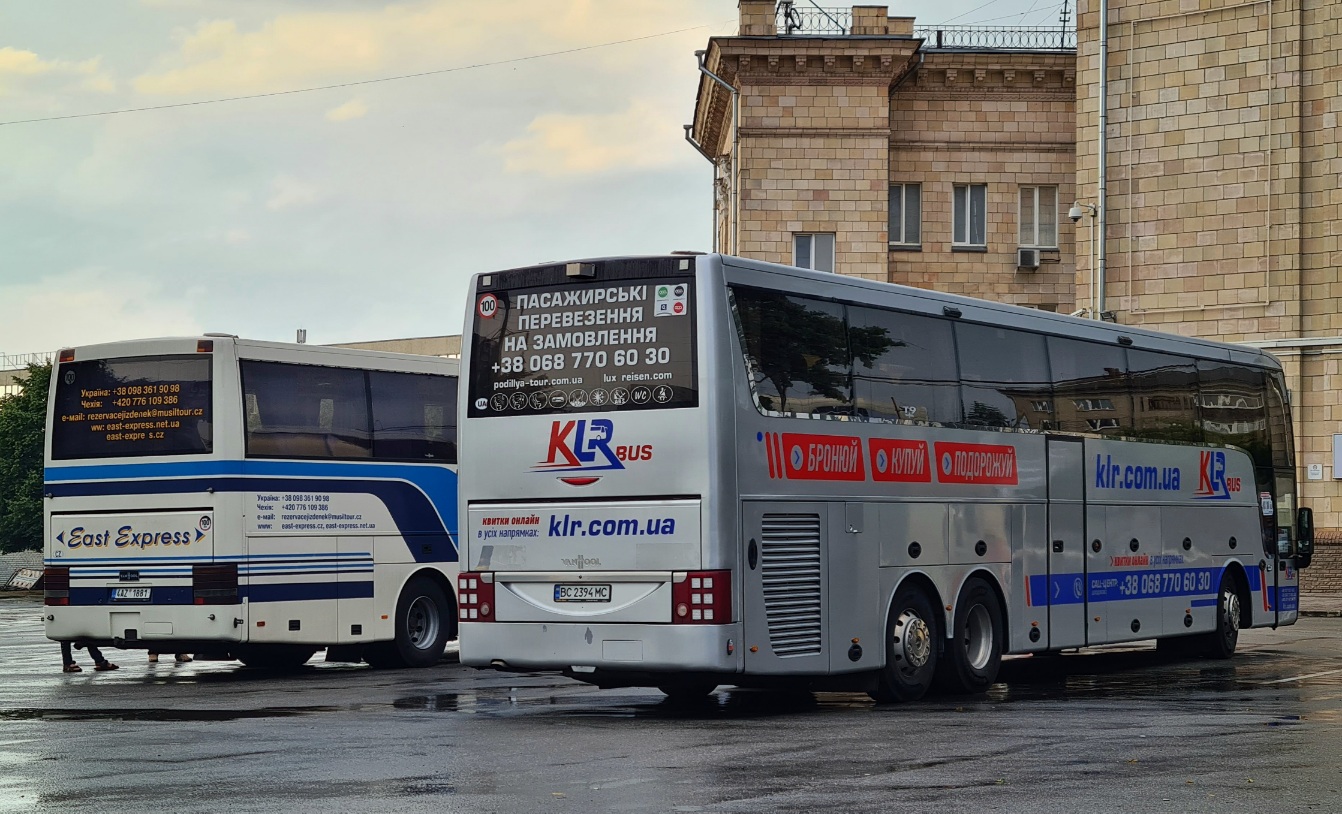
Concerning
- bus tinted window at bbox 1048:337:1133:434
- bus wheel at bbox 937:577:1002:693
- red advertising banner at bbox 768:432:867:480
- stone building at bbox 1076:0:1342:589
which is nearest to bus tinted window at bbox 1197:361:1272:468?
bus tinted window at bbox 1048:337:1133:434

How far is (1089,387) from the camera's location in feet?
60.5

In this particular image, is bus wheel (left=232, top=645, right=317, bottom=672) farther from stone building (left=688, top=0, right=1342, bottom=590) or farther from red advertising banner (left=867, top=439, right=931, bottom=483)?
stone building (left=688, top=0, right=1342, bottom=590)

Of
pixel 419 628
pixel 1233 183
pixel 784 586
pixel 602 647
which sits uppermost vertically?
pixel 1233 183

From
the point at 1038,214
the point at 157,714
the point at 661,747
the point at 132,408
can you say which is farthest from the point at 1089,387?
the point at 1038,214

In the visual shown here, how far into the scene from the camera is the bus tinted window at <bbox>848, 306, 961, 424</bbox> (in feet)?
49.9

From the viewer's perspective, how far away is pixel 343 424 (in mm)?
19906

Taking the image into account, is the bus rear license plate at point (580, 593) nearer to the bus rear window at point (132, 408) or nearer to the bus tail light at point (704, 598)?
the bus tail light at point (704, 598)

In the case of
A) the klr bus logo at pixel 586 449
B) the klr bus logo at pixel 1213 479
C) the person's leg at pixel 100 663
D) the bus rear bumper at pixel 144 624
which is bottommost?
the person's leg at pixel 100 663

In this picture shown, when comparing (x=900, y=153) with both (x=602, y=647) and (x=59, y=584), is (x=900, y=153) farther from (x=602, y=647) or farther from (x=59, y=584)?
(x=602, y=647)

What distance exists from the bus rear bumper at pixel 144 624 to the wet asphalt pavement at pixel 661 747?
54 centimetres

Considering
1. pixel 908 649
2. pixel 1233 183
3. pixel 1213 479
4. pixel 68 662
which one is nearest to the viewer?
pixel 908 649

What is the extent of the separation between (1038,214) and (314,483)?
1199 inches

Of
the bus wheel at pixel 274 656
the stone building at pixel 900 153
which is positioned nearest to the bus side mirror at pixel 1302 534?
the bus wheel at pixel 274 656

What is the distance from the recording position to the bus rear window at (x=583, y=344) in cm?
1395
